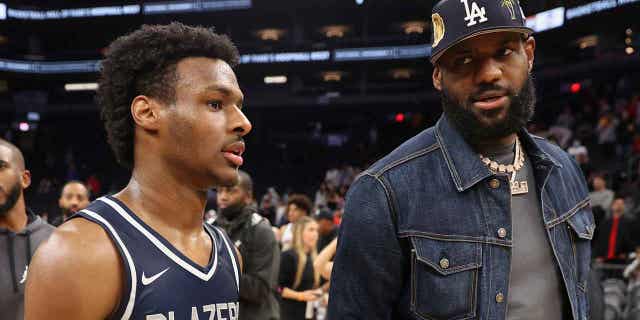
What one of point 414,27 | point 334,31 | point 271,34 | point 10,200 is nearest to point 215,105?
point 10,200

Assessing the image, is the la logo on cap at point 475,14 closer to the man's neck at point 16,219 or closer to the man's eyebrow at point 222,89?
the man's eyebrow at point 222,89

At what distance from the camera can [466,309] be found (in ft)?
6.30

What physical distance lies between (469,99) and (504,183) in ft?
0.95

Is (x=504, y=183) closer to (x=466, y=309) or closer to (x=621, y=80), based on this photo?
(x=466, y=309)

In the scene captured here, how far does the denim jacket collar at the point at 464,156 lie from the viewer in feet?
6.66

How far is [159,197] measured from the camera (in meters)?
1.92

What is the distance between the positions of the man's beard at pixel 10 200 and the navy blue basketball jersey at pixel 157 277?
1.72 m

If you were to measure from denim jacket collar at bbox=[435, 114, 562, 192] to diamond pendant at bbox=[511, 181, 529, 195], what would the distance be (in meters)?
0.09

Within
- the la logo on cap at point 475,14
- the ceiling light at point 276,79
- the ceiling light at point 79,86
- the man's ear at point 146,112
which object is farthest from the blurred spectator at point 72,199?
the ceiling light at point 79,86

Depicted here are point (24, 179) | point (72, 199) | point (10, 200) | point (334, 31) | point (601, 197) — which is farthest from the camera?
point (334, 31)

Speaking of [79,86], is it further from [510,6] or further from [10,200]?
[510,6]

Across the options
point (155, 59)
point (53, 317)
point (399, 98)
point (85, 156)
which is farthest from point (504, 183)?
point (85, 156)

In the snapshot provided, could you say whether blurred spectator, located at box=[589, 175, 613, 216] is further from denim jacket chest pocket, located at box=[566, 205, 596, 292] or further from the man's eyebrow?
the man's eyebrow

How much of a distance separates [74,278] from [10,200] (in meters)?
1.99
